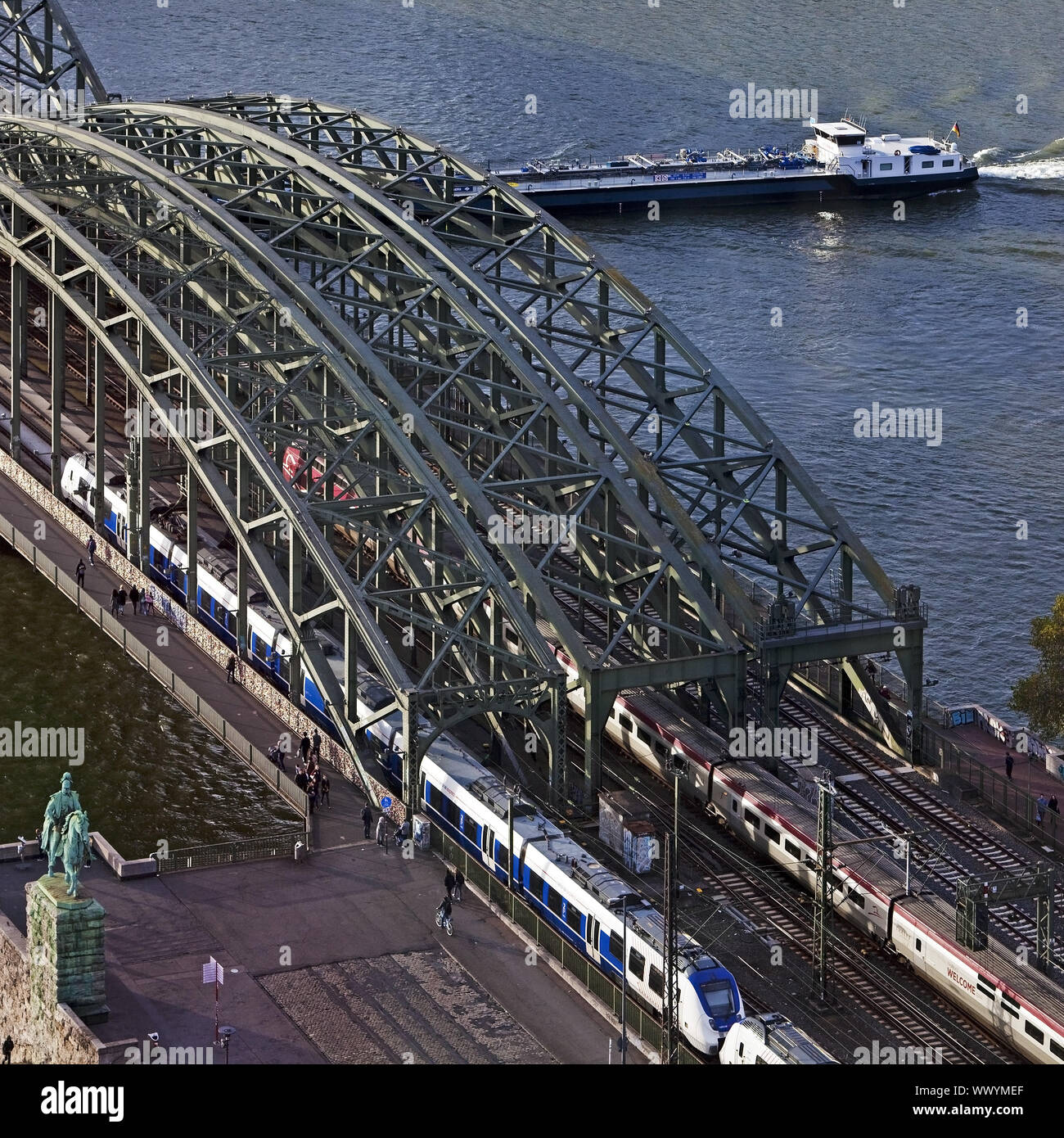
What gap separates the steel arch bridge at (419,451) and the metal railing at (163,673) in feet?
9.31

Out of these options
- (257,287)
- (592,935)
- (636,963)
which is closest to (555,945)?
(592,935)

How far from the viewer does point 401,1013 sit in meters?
69.1

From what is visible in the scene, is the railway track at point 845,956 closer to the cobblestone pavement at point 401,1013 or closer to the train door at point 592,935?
the train door at point 592,935

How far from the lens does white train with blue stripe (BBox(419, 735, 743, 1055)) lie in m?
68.2

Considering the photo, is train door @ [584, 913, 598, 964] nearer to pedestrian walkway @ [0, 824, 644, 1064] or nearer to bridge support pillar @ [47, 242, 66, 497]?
pedestrian walkway @ [0, 824, 644, 1064]

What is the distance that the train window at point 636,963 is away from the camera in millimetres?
70000

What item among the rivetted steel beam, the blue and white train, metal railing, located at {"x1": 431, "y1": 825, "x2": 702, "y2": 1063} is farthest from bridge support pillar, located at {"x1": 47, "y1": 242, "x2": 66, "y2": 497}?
metal railing, located at {"x1": 431, "y1": 825, "x2": 702, "y2": 1063}

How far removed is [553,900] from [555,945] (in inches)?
99.1

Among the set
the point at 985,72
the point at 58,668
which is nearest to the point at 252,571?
the point at 58,668

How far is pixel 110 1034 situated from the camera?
67.1 m

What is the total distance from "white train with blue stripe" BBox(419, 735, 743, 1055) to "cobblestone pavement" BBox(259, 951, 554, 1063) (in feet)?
13.1

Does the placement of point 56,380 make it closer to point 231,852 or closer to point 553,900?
point 231,852

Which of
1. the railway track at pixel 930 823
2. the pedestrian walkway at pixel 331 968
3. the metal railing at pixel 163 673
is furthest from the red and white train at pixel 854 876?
the metal railing at pixel 163 673

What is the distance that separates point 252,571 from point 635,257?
Result: 65268 millimetres
